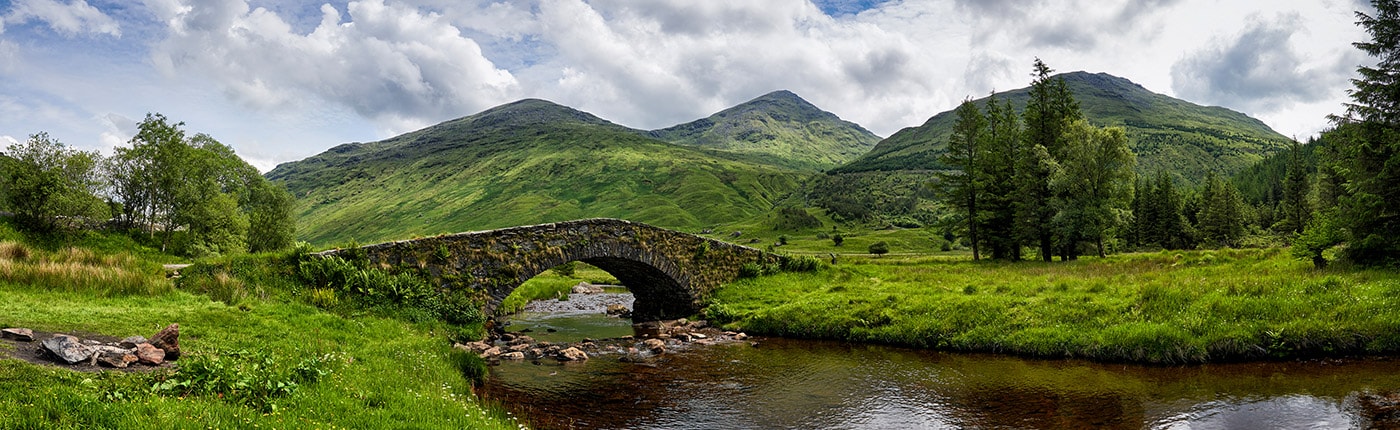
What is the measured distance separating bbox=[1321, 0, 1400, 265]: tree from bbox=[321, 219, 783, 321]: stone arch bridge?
919 inches

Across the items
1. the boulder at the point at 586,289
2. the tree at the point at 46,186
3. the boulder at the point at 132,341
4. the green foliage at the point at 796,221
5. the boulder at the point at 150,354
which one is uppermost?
the green foliage at the point at 796,221

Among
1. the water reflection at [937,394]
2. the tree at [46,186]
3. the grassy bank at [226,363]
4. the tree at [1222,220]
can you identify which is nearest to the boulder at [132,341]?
the grassy bank at [226,363]

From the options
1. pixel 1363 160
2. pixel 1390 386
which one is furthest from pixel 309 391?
pixel 1363 160

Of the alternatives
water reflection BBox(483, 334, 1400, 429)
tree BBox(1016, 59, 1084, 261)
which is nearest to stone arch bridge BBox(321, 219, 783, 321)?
water reflection BBox(483, 334, 1400, 429)

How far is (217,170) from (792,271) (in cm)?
5326

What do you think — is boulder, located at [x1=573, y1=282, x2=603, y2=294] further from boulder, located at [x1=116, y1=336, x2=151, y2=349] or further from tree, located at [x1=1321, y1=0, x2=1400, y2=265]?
tree, located at [x1=1321, y1=0, x2=1400, y2=265]

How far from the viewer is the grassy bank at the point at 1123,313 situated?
1655 centimetres

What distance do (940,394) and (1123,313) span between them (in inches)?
344

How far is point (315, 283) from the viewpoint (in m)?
19.4

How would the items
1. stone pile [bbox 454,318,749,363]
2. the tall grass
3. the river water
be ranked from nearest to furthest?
the river water → the tall grass → stone pile [bbox 454,318,749,363]

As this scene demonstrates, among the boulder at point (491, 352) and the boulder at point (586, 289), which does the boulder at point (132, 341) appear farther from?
the boulder at point (586, 289)

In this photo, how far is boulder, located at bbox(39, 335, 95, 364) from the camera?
30.2 ft

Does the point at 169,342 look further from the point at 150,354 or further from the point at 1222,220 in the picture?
the point at 1222,220

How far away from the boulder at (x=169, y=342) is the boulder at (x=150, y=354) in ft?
0.60
